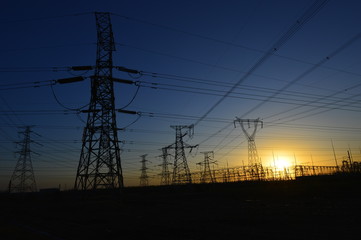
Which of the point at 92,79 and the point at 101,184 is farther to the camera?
the point at 92,79

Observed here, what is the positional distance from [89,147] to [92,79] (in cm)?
581

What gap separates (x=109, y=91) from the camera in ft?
68.1

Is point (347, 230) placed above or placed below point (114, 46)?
below

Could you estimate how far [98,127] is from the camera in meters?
20.0

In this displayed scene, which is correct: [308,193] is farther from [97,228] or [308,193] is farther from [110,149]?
[97,228]

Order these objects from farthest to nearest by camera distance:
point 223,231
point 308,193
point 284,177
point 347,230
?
point 284,177, point 308,193, point 223,231, point 347,230

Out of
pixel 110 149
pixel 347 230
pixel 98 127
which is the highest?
pixel 98 127

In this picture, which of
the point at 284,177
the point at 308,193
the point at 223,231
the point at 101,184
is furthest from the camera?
the point at 284,177

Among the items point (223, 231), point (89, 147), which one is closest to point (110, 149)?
point (89, 147)

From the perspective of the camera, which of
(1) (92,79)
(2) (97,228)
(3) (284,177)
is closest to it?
(2) (97,228)

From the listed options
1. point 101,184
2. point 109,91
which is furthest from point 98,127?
point 101,184

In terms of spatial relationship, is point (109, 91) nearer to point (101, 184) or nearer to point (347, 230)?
point (101, 184)

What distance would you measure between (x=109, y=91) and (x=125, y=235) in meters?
14.7

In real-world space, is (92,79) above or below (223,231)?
above
